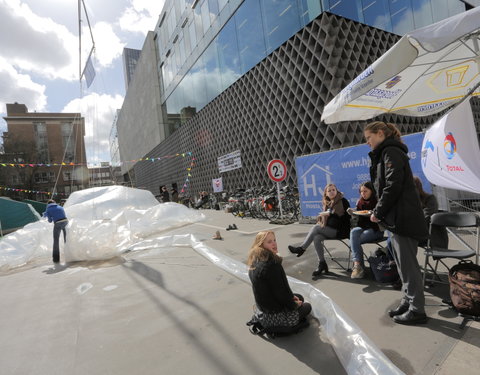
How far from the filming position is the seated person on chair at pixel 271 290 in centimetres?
251

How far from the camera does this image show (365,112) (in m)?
4.62

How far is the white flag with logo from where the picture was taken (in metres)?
3.00

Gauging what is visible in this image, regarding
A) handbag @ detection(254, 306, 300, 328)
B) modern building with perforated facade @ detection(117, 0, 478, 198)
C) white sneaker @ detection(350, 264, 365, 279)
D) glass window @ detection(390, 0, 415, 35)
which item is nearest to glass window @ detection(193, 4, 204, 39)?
modern building with perforated facade @ detection(117, 0, 478, 198)

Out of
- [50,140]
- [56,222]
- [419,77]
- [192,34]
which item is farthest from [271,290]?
[50,140]

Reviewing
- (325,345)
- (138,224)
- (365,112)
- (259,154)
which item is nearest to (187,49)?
(259,154)

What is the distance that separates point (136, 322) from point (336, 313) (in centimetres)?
222

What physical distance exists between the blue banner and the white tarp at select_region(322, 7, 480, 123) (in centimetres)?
86

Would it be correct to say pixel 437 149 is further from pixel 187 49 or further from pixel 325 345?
pixel 187 49

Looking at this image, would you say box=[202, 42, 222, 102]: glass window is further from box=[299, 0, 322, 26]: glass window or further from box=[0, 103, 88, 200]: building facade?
box=[0, 103, 88, 200]: building facade

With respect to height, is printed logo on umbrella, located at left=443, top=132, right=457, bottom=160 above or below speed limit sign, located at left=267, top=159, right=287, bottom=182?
below

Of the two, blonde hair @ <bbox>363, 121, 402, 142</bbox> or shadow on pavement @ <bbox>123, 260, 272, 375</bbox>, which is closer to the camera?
shadow on pavement @ <bbox>123, 260, 272, 375</bbox>

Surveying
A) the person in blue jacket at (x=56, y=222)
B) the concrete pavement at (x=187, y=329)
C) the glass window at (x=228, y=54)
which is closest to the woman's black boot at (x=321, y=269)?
the concrete pavement at (x=187, y=329)

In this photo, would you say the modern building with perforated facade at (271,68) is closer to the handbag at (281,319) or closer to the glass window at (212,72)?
the glass window at (212,72)

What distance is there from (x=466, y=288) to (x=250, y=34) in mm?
13909
